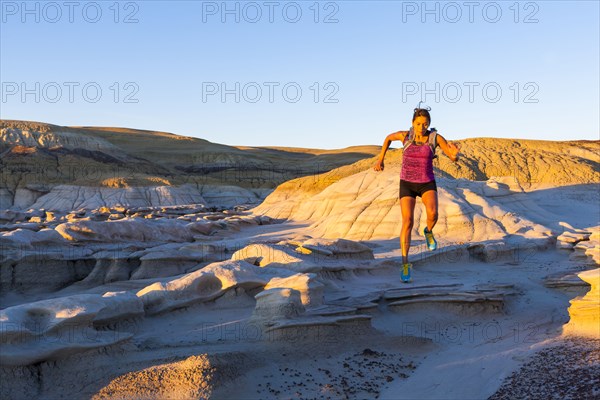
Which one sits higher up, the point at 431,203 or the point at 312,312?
the point at 431,203

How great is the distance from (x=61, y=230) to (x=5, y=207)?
41.6 m

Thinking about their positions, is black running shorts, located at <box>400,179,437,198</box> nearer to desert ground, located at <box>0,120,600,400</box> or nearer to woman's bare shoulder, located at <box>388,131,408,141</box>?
woman's bare shoulder, located at <box>388,131,408,141</box>

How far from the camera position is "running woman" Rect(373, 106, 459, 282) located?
667cm

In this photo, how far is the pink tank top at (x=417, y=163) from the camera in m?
6.75

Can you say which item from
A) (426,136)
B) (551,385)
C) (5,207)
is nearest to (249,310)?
(426,136)

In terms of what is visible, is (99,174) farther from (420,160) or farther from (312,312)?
(420,160)

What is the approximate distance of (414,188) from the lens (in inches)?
276

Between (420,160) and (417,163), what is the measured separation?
0.17 ft

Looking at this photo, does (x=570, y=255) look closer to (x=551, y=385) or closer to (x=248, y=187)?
(x=551, y=385)

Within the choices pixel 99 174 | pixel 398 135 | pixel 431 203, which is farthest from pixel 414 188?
pixel 99 174

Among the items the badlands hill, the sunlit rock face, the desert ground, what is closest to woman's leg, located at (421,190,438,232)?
the desert ground

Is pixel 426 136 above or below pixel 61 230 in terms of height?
above

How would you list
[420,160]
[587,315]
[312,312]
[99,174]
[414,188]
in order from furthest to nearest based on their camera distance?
[99,174] → [312,312] → [587,315] → [414,188] → [420,160]

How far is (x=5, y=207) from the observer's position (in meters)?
55.4
